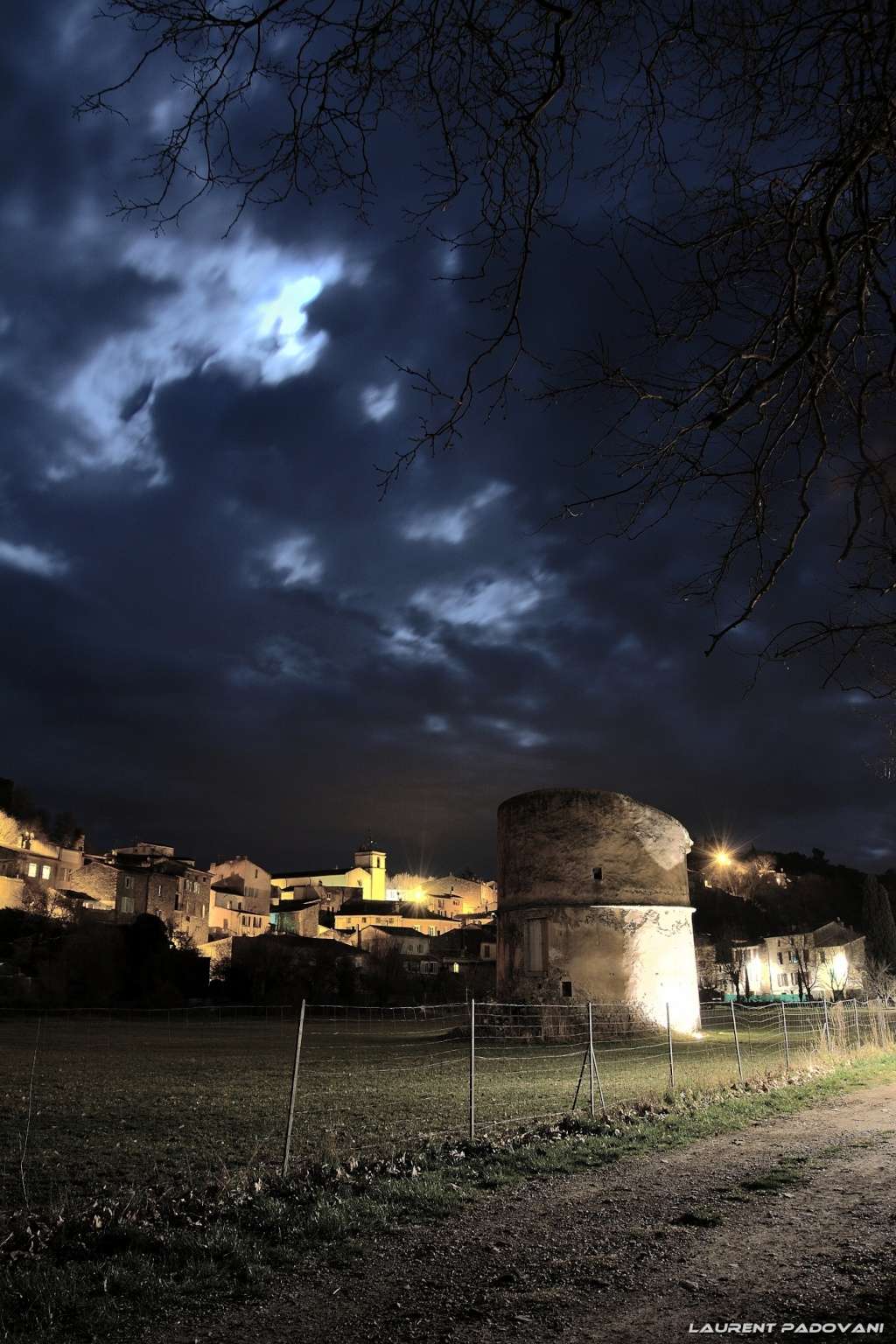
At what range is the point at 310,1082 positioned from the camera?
16.7 m

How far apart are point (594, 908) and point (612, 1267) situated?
78.3 feet

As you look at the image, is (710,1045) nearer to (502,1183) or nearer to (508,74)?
(502,1183)

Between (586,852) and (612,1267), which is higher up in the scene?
(586,852)

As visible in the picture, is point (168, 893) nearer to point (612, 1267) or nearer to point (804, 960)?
point (804, 960)

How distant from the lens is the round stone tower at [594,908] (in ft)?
93.3

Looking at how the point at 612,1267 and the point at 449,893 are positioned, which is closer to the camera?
the point at 612,1267

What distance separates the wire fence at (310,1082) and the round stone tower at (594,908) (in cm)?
93

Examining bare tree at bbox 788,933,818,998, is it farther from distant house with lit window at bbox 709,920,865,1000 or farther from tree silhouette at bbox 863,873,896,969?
tree silhouette at bbox 863,873,896,969

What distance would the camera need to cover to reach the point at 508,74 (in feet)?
10.7

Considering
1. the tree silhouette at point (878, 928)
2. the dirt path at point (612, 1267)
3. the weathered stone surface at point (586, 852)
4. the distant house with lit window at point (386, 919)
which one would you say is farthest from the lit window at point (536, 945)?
the distant house with lit window at point (386, 919)

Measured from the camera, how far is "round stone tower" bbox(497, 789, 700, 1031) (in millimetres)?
28438

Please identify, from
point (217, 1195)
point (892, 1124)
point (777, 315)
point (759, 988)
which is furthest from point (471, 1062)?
point (759, 988)

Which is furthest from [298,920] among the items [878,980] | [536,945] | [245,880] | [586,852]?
[586,852]

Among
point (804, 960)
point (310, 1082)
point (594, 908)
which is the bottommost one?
point (310, 1082)
